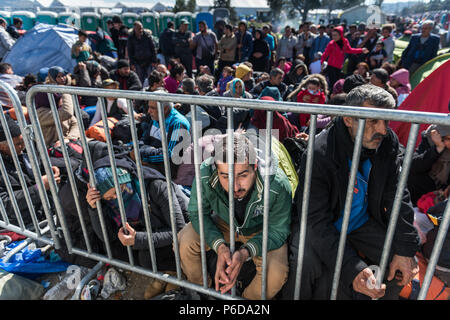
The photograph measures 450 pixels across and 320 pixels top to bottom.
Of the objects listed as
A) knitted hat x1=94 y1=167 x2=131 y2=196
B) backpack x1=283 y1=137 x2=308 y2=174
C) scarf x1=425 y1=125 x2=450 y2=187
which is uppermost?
knitted hat x1=94 y1=167 x2=131 y2=196

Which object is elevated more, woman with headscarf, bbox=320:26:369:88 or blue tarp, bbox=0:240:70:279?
woman with headscarf, bbox=320:26:369:88

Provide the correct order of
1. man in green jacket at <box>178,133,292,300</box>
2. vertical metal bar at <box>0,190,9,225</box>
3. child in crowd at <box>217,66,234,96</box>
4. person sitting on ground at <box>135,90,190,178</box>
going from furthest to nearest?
child in crowd at <box>217,66,234,96</box>, person sitting on ground at <box>135,90,190,178</box>, vertical metal bar at <box>0,190,9,225</box>, man in green jacket at <box>178,133,292,300</box>

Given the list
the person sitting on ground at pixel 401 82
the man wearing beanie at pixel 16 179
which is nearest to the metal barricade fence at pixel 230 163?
the man wearing beanie at pixel 16 179

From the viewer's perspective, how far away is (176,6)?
119ft

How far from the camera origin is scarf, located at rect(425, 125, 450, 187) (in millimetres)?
2732

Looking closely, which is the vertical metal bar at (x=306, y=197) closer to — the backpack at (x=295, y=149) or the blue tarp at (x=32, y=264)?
the backpack at (x=295, y=149)

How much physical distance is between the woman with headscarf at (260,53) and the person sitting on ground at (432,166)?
6710mm

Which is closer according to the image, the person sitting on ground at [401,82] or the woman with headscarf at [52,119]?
the woman with headscarf at [52,119]

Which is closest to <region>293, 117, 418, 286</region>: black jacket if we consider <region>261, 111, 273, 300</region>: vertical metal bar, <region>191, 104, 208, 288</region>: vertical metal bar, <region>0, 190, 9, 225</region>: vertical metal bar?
<region>261, 111, 273, 300</region>: vertical metal bar

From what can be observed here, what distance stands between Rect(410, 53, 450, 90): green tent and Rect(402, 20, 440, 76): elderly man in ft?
1.99

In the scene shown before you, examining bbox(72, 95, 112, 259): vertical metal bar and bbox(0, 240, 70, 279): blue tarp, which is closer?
bbox(72, 95, 112, 259): vertical metal bar

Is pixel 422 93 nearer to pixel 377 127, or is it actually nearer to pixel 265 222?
pixel 377 127

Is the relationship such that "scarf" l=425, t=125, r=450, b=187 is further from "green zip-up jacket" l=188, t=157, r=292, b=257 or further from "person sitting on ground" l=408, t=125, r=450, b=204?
"green zip-up jacket" l=188, t=157, r=292, b=257

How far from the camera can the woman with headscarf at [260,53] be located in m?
8.93
